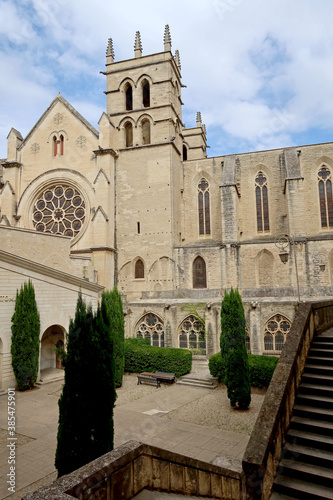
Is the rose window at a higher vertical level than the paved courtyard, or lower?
higher

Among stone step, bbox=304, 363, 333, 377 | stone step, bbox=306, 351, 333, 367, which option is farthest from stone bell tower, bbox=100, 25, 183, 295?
stone step, bbox=304, 363, 333, 377

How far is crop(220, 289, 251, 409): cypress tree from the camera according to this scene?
1062 centimetres

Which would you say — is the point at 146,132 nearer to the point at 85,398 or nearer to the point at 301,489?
the point at 85,398

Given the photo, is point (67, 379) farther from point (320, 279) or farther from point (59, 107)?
point (59, 107)

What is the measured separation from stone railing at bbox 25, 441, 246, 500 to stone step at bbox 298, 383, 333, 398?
162 cm

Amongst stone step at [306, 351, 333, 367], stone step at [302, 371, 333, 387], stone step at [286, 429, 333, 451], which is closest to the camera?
stone step at [286, 429, 333, 451]

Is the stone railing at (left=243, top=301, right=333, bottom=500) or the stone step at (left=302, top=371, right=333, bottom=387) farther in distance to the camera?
the stone step at (left=302, top=371, right=333, bottom=387)

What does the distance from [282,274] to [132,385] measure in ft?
45.3

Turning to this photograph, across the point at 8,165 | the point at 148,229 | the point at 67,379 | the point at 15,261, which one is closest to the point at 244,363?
the point at 67,379

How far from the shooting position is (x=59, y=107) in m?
27.9

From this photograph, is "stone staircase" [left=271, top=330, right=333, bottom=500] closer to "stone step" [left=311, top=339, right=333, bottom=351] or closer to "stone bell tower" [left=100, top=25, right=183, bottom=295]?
"stone step" [left=311, top=339, right=333, bottom=351]

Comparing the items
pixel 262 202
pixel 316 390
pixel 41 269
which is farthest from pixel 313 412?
pixel 262 202

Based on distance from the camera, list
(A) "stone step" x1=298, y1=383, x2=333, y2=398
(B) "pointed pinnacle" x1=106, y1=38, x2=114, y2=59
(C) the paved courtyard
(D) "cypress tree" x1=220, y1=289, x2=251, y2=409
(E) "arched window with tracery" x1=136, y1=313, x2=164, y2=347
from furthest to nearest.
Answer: (B) "pointed pinnacle" x1=106, y1=38, x2=114, y2=59 → (E) "arched window with tracery" x1=136, y1=313, x2=164, y2=347 → (D) "cypress tree" x1=220, y1=289, x2=251, y2=409 → (C) the paved courtyard → (A) "stone step" x1=298, y1=383, x2=333, y2=398

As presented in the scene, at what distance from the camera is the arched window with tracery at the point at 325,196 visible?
25125 mm
